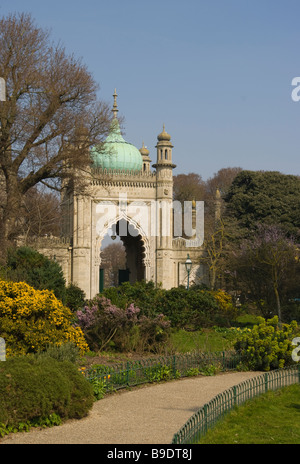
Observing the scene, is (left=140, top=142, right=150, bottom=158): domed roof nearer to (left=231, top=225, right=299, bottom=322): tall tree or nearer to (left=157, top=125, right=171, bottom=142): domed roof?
(left=157, top=125, right=171, bottom=142): domed roof

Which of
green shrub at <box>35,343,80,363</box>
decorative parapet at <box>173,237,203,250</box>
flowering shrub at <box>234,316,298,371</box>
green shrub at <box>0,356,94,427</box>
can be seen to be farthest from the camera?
decorative parapet at <box>173,237,203,250</box>

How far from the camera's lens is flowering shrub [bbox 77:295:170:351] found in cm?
1911

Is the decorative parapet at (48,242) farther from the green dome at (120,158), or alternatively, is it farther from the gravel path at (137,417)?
the gravel path at (137,417)

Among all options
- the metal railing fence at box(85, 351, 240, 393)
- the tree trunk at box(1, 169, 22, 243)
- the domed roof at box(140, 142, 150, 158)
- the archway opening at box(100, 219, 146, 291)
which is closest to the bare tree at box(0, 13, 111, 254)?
the tree trunk at box(1, 169, 22, 243)

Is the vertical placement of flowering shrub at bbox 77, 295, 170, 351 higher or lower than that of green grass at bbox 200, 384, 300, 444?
higher

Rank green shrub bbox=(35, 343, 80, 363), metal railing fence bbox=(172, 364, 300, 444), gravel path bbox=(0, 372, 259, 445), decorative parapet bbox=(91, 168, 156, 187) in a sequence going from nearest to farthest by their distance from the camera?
1. metal railing fence bbox=(172, 364, 300, 444)
2. gravel path bbox=(0, 372, 259, 445)
3. green shrub bbox=(35, 343, 80, 363)
4. decorative parapet bbox=(91, 168, 156, 187)

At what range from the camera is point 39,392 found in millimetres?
10539

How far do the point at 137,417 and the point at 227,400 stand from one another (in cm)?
169

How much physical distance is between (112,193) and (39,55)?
1887 cm

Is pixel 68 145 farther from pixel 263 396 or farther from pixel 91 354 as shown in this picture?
pixel 263 396

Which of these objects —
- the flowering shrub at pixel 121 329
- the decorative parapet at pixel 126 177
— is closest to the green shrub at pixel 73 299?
the flowering shrub at pixel 121 329

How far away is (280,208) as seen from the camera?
4512 centimetres

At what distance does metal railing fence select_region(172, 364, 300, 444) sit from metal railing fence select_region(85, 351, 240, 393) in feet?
5.52
